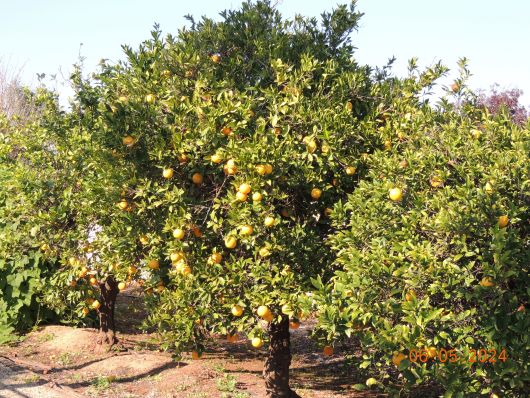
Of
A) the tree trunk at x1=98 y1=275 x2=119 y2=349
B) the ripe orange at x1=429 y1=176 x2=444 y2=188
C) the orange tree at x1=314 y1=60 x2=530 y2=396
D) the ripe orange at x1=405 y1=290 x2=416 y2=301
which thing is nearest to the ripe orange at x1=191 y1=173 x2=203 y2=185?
the orange tree at x1=314 y1=60 x2=530 y2=396

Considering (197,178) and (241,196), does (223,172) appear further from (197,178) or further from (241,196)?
(241,196)

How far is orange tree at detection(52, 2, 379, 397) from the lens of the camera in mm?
4518

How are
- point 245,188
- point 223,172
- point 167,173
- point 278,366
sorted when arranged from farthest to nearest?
point 278,366 < point 223,172 < point 167,173 < point 245,188

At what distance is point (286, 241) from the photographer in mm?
4664

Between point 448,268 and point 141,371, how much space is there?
479 cm

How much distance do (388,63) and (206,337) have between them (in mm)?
3396

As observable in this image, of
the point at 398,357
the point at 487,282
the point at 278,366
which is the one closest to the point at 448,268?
the point at 487,282

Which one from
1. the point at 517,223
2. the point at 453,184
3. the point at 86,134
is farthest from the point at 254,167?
the point at 86,134

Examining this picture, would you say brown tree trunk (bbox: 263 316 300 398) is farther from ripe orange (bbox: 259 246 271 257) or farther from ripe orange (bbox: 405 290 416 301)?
ripe orange (bbox: 405 290 416 301)

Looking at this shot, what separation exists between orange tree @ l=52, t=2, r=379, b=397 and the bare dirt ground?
3.64ft

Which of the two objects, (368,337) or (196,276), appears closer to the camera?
(368,337)

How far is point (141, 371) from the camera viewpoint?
7105 mm

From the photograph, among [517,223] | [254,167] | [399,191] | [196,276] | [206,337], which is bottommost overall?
[206,337]

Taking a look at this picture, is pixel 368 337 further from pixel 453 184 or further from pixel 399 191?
pixel 453 184
